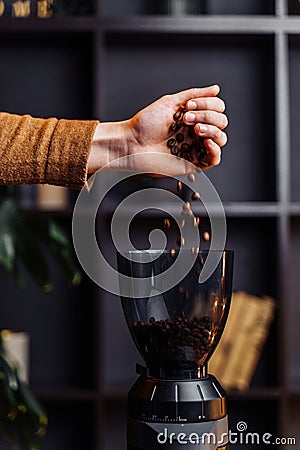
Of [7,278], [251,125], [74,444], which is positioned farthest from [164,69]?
[74,444]

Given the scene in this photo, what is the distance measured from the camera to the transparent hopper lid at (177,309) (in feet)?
2.68

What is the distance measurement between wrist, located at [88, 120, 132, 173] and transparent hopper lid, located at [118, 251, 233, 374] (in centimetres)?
28

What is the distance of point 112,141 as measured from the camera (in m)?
1.10

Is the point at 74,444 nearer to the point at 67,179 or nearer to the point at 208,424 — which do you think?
the point at 67,179

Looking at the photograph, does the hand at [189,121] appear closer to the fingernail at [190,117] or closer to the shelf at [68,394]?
the fingernail at [190,117]

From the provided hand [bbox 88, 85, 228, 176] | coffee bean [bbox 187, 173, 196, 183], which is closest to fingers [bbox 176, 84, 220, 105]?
hand [bbox 88, 85, 228, 176]

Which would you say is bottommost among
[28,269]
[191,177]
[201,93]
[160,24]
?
[28,269]

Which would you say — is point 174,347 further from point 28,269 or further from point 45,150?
point 28,269

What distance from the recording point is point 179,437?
767 millimetres

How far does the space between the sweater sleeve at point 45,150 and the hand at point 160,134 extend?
58 millimetres

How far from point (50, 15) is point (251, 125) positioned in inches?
29.2

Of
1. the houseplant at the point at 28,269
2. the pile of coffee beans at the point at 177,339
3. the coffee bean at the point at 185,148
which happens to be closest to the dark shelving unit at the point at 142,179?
the houseplant at the point at 28,269

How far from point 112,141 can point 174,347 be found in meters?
0.39

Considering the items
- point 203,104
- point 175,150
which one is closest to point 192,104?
point 203,104
